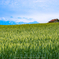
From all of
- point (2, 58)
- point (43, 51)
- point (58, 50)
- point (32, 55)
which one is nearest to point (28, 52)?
point (32, 55)

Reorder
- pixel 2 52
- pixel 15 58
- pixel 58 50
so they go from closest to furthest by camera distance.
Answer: pixel 15 58 → pixel 2 52 → pixel 58 50

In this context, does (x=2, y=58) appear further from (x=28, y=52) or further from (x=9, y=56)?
(x=28, y=52)

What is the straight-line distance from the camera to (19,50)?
9.92ft

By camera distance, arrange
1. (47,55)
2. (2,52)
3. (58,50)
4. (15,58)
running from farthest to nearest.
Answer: (58,50) → (2,52) → (47,55) → (15,58)

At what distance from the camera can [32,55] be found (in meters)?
2.74

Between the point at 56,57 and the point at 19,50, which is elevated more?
the point at 19,50

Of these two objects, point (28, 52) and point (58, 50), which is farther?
point (58, 50)

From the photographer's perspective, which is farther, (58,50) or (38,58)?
(58,50)

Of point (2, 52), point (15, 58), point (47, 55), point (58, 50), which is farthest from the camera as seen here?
point (58, 50)

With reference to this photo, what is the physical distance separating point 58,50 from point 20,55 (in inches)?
47.0

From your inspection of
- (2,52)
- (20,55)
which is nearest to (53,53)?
(20,55)

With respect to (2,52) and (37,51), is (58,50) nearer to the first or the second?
(37,51)

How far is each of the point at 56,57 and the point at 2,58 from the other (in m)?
1.47

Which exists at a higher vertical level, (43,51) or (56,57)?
(43,51)
